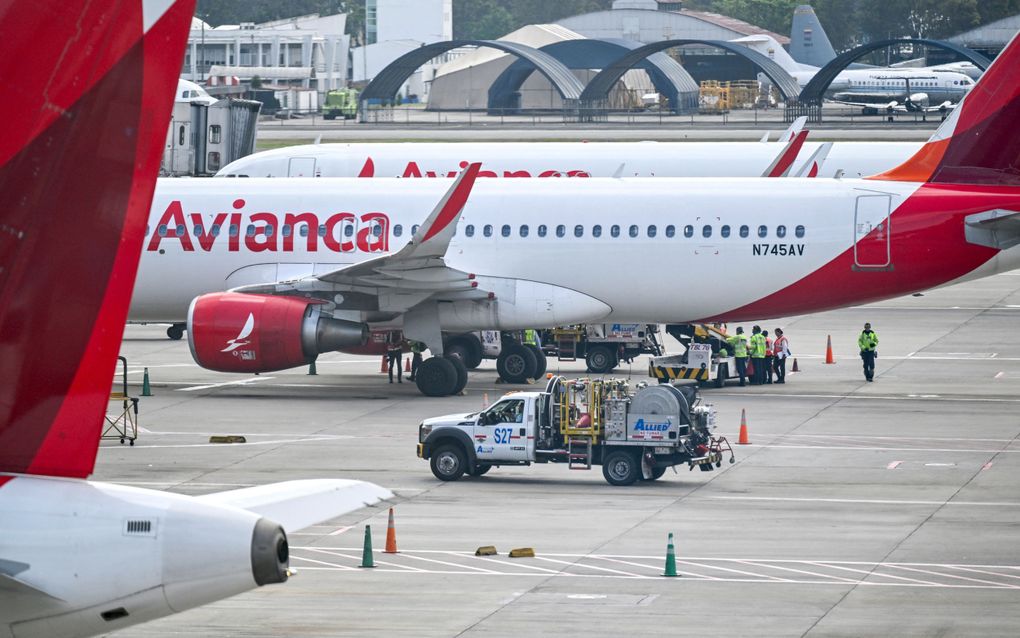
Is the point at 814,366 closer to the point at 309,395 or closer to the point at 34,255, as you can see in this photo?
the point at 309,395

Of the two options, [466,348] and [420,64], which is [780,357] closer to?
[466,348]

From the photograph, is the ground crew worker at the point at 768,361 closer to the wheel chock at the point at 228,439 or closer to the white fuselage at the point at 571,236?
the white fuselage at the point at 571,236

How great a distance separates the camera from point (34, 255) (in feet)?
26.9

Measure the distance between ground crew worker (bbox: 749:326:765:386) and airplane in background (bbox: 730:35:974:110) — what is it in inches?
3825

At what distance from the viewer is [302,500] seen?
9633mm

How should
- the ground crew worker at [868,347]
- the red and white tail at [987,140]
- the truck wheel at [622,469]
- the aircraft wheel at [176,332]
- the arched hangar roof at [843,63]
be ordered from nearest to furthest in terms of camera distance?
the truck wheel at [622,469] < the red and white tail at [987,140] < the ground crew worker at [868,347] < the aircraft wheel at [176,332] < the arched hangar roof at [843,63]

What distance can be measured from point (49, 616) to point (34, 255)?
1876 mm

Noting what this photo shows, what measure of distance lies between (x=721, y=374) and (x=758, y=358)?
0.94 metres

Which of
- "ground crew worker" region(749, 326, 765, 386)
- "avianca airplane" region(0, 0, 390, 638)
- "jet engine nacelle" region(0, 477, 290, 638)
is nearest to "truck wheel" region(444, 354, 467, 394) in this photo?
"ground crew worker" region(749, 326, 765, 386)

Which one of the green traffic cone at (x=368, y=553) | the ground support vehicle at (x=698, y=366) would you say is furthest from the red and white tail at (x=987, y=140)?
the green traffic cone at (x=368, y=553)

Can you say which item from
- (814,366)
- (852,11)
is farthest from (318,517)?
(852,11)

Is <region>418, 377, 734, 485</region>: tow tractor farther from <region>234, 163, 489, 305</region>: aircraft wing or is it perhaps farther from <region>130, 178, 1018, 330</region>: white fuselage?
<region>130, 178, 1018, 330</region>: white fuselage

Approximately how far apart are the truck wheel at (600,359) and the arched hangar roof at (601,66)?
3887 inches

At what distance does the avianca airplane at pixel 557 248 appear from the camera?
3250 cm
